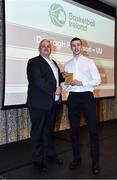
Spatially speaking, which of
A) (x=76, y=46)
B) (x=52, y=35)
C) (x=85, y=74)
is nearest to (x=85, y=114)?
(x=85, y=74)

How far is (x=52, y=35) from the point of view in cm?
377

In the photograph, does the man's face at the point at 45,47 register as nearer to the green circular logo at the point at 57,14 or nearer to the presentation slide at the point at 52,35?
the presentation slide at the point at 52,35

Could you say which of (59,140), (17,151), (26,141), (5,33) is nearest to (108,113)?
(59,140)

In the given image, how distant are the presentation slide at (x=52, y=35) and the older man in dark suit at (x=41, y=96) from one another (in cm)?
79

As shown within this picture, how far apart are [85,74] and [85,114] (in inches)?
15.8

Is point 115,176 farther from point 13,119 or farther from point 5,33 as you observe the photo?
point 5,33

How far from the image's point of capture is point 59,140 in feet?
12.0

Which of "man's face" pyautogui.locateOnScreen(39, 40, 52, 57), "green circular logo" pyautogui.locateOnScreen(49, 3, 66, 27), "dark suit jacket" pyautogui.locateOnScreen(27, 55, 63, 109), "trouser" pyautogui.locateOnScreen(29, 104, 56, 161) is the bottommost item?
"trouser" pyautogui.locateOnScreen(29, 104, 56, 161)

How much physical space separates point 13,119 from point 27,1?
1612 mm

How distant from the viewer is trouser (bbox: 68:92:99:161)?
2.41 meters

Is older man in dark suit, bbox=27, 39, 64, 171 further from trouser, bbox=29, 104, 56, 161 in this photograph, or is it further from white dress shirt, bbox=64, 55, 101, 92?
white dress shirt, bbox=64, 55, 101, 92

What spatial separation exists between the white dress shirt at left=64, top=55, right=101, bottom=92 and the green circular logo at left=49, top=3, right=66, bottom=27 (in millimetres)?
1443

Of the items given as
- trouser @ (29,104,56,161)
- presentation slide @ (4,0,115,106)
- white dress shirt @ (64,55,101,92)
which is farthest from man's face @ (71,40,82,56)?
presentation slide @ (4,0,115,106)

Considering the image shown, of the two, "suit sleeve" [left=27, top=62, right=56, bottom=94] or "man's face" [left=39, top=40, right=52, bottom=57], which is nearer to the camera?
"suit sleeve" [left=27, top=62, right=56, bottom=94]
